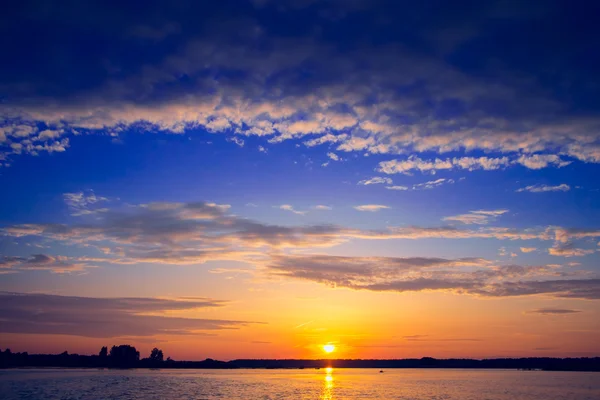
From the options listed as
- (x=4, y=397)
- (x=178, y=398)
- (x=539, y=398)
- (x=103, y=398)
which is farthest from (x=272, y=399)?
(x=539, y=398)

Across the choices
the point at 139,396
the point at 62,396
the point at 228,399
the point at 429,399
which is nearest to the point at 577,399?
the point at 429,399

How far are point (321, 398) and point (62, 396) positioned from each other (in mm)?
47213

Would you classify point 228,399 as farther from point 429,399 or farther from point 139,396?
point 429,399

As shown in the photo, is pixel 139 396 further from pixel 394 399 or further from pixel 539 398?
pixel 539 398

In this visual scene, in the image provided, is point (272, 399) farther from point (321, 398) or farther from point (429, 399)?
point (429, 399)

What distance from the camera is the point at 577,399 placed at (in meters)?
100

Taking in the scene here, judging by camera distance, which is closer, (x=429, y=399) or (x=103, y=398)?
(x=103, y=398)

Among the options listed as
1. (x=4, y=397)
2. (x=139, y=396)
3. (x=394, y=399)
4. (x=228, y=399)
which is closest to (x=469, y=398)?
(x=394, y=399)

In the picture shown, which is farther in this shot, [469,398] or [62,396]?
[469,398]

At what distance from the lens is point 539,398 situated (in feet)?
334

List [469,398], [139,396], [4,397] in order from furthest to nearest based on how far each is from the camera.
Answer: [469,398], [139,396], [4,397]

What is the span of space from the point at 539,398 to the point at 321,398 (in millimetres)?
43182

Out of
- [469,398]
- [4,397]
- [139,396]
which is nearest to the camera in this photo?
[4,397]

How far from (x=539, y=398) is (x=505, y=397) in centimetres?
641
